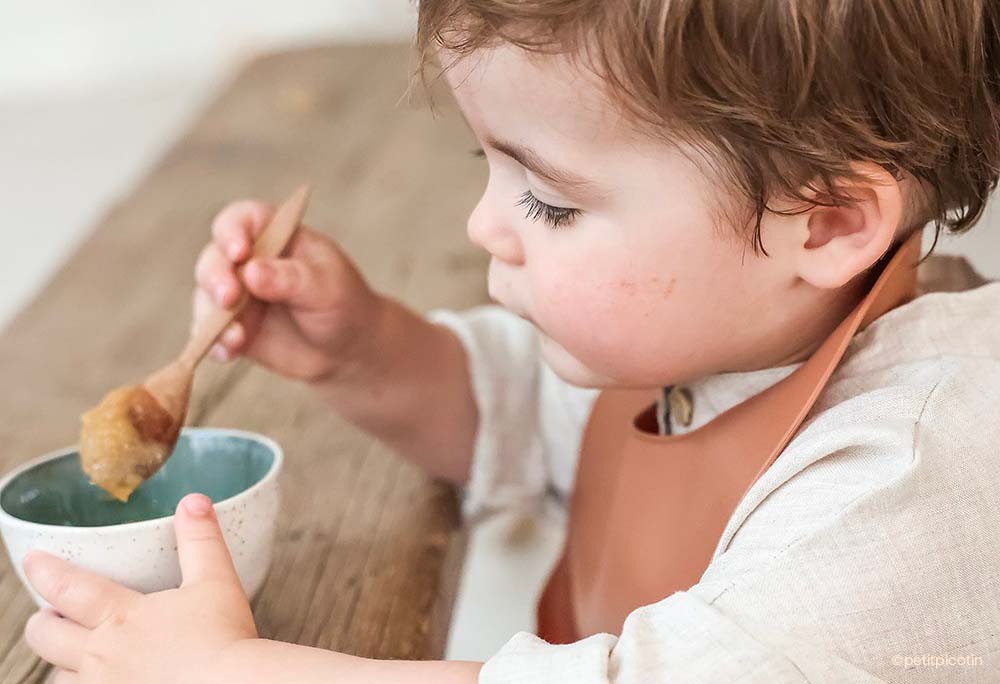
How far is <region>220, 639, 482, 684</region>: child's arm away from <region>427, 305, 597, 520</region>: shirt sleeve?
438 millimetres

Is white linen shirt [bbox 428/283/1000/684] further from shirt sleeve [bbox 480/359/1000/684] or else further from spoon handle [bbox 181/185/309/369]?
spoon handle [bbox 181/185/309/369]

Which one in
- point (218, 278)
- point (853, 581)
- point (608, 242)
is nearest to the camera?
point (853, 581)

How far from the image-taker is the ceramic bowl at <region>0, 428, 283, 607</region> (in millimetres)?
685

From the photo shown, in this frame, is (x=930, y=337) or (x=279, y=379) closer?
(x=930, y=337)

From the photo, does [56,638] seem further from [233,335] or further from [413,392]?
[413,392]

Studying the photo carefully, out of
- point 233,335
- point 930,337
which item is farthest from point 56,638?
point 930,337

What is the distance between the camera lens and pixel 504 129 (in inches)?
28.4

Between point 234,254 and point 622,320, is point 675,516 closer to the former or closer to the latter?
point 622,320

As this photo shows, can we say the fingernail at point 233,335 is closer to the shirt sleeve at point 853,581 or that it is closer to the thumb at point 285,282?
the thumb at point 285,282

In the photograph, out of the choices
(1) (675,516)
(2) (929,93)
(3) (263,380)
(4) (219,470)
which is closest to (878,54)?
(2) (929,93)

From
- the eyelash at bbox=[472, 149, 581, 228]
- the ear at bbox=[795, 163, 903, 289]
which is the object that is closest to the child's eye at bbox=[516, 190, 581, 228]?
the eyelash at bbox=[472, 149, 581, 228]

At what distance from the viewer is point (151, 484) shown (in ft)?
2.71

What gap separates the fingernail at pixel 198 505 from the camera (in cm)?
68

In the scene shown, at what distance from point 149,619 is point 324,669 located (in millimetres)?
105
